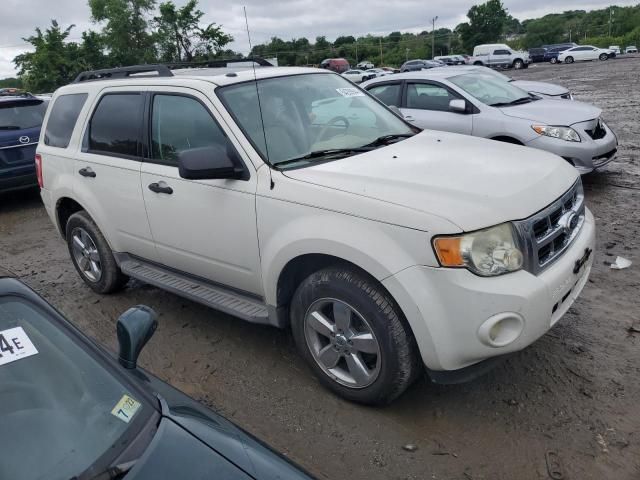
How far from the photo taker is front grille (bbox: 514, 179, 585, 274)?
2.79 meters

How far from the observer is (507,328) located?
2.71 metres

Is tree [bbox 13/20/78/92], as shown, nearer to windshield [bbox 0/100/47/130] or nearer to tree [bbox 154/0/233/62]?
tree [bbox 154/0/233/62]

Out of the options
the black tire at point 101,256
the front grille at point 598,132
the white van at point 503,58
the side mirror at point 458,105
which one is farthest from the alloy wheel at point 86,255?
the white van at point 503,58

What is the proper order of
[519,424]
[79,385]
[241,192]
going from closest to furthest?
[79,385]
[519,424]
[241,192]

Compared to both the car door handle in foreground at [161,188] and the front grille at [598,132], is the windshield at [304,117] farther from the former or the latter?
the front grille at [598,132]

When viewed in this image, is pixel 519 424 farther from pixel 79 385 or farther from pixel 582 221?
pixel 79 385

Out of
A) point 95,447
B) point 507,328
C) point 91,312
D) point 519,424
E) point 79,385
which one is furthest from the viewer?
point 91,312

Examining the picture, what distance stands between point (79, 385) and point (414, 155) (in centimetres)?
231

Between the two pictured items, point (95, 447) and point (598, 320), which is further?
point (598, 320)

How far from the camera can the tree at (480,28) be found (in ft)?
266

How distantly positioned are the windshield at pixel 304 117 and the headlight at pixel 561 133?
337 centimetres

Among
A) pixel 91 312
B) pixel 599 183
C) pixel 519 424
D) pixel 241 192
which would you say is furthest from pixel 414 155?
pixel 599 183

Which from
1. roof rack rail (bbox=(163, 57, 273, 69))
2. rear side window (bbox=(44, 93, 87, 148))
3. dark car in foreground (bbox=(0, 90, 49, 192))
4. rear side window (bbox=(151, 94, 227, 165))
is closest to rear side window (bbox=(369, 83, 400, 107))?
roof rack rail (bbox=(163, 57, 273, 69))

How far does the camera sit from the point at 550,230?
2.99 metres
